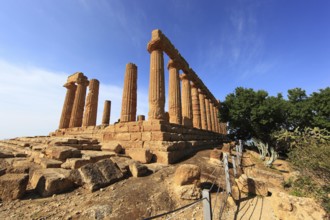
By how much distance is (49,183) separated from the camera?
3.94 meters

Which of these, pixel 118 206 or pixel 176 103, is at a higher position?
pixel 176 103

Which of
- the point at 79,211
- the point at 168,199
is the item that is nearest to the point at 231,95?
the point at 168,199

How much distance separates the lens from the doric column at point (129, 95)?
12.2 meters

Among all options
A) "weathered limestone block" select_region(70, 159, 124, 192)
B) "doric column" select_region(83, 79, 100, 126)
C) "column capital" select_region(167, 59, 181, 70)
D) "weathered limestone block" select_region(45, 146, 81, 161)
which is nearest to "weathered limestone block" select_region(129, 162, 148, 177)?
"weathered limestone block" select_region(70, 159, 124, 192)

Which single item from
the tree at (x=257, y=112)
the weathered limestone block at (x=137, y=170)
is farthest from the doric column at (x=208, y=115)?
the weathered limestone block at (x=137, y=170)

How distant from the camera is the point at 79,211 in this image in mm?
3365

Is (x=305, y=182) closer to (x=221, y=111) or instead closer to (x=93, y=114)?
(x=93, y=114)

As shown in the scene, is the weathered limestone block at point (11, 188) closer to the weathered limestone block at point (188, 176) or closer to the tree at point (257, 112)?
the weathered limestone block at point (188, 176)

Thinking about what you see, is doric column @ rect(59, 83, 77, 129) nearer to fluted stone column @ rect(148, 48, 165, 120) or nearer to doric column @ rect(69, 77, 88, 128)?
doric column @ rect(69, 77, 88, 128)

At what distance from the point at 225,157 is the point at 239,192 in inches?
56.4

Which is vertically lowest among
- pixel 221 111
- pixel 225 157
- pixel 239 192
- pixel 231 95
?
pixel 239 192

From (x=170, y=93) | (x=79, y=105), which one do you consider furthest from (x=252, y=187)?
(x=79, y=105)

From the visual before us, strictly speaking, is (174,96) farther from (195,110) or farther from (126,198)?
(126,198)

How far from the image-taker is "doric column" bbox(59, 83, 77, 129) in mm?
17797
